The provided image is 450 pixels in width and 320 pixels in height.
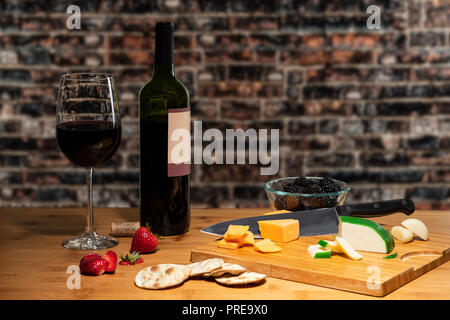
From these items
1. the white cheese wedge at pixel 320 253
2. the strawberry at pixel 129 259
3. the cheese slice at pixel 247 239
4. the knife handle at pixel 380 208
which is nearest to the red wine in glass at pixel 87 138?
the strawberry at pixel 129 259

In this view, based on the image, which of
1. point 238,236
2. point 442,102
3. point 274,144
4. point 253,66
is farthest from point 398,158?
point 238,236

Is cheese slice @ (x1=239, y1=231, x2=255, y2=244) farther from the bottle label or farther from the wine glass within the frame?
the wine glass

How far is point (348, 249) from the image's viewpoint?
1125 mm

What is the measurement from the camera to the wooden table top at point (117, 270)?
999mm

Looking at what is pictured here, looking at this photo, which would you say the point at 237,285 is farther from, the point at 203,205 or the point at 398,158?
the point at 398,158

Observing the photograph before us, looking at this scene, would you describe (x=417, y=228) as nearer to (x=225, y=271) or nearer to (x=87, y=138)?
(x=225, y=271)

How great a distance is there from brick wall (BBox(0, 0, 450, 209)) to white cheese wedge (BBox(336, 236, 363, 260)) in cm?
115

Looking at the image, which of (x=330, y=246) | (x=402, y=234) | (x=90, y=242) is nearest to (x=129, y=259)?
(x=90, y=242)

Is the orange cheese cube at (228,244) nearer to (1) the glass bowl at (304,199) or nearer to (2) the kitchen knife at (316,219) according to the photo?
(2) the kitchen knife at (316,219)

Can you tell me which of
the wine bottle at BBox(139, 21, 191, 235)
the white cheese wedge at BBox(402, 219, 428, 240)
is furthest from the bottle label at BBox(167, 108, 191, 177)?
the white cheese wedge at BBox(402, 219, 428, 240)

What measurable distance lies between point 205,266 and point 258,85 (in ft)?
4.13

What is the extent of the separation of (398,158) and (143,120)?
1272 millimetres

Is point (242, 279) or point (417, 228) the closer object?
point (242, 279)

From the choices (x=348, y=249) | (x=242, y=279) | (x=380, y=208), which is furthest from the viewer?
(x=380, y=208)
